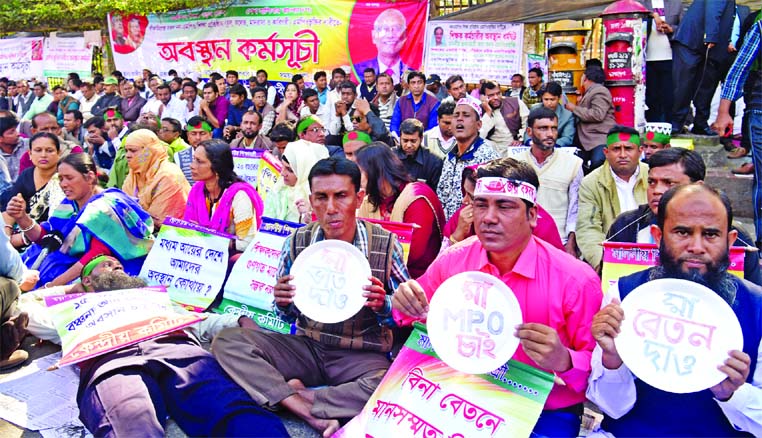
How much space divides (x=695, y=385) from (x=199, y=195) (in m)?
4.34

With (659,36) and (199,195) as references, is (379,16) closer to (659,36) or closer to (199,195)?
(659,36)

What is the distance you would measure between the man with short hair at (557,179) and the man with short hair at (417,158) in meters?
0.86

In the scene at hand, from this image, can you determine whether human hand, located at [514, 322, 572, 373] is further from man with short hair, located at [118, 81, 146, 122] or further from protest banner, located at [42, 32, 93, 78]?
protest banner, located at [42, 32, 93, 78]

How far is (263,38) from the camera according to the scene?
46.6ft

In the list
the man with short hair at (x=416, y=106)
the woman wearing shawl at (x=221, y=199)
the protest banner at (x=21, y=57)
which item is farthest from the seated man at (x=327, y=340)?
the protest banner at (x=21, y=57)

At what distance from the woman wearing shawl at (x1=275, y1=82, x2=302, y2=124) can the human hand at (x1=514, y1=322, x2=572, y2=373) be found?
896 cm

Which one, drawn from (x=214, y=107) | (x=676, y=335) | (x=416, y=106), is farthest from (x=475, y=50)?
(x=676, y=335)

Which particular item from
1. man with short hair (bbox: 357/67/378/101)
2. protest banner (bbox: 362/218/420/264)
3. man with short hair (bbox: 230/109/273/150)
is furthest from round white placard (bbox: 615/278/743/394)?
man with short hair (bbox: 357/67/378/101)

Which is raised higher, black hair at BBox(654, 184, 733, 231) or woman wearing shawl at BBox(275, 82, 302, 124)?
woman wearing shawl at BBox(275, 82, 302, 124)

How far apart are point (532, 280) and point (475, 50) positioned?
9115 mm

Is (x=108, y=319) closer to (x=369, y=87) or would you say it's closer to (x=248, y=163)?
(x=248, y=163)

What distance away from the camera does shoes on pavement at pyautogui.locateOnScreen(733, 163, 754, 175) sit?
6849mm

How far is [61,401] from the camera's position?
12.7ft

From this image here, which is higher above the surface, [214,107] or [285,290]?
[214,107]
